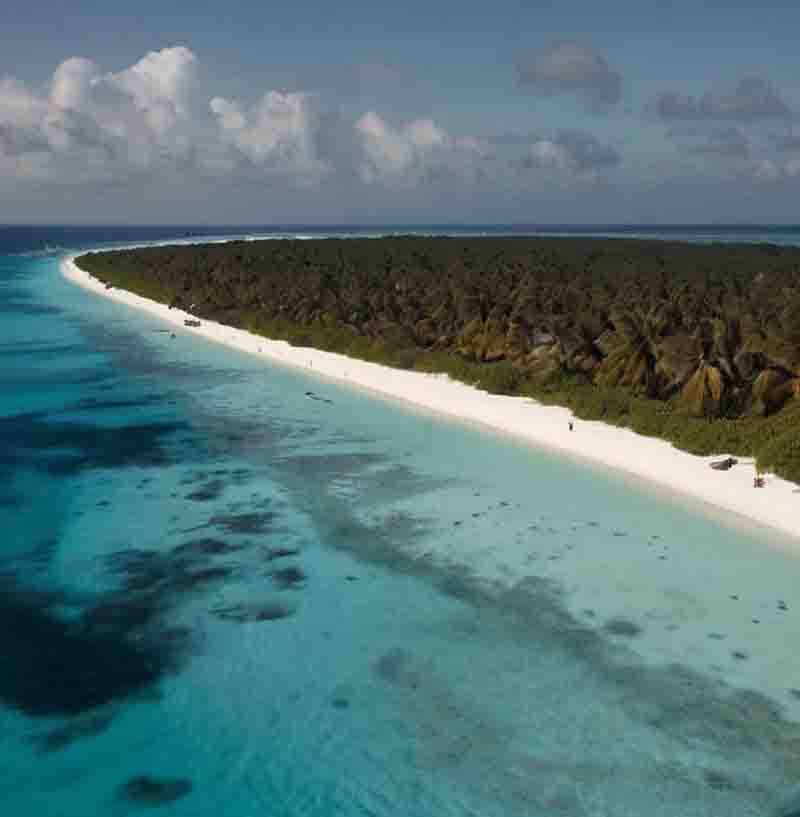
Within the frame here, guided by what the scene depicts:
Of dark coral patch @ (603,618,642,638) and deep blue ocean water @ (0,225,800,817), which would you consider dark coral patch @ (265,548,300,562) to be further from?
dark coral patch @ (603,618,642,638)

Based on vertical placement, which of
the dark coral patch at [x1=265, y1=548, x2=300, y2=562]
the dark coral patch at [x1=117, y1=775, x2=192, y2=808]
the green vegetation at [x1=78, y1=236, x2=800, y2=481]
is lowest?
the dark coral patch at [x1=265, y1=548, x2=300, y2=562]

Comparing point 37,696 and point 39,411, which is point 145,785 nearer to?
point 37,696

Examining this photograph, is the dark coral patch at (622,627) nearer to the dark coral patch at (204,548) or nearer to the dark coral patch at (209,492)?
the dark coral patch at (204,548)

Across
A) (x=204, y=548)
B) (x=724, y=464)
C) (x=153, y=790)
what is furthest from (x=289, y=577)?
(x=724, y=464)

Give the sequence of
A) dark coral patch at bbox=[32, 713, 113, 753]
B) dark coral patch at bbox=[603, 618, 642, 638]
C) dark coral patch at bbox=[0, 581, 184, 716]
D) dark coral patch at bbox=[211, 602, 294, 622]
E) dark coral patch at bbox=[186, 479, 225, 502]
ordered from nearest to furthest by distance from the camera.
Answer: dark coral patch at bbox=[32, 713, 113, 753] < dark coral patch at bbox=[0, 581, 184, 716] < dark coral patch at bbox=[603, 618, 642, 638] < dark coral patch at bbox=[211, 602, 294, 622] < dark coral patch at bbox=[186, 479, 225, 502]

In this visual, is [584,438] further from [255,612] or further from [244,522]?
[255,612]

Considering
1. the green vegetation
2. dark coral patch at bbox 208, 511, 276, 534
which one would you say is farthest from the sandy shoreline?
dark coral patch at bbox 208, 511, 276, 534
